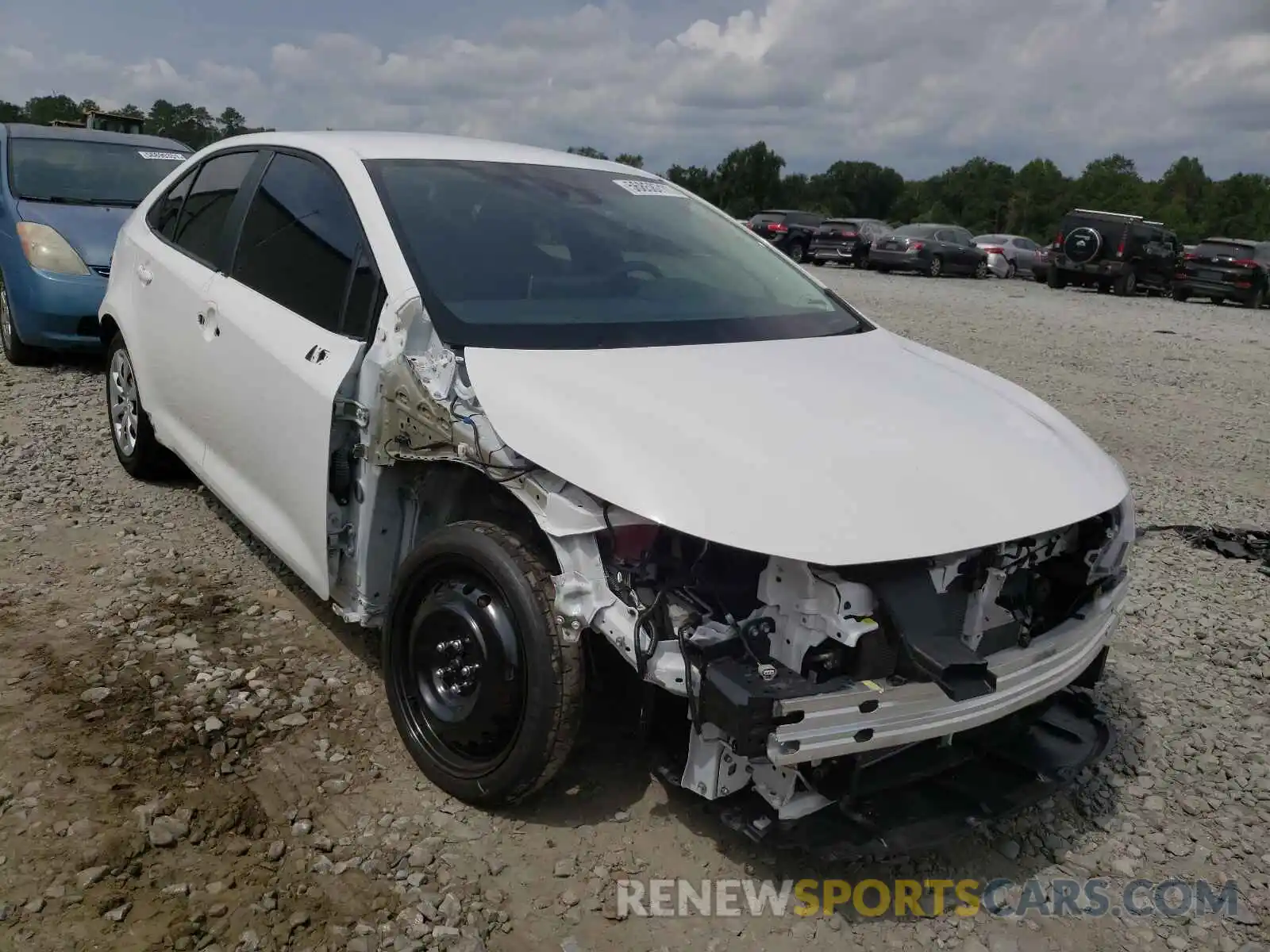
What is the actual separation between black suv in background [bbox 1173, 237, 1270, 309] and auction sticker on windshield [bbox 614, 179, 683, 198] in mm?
20151

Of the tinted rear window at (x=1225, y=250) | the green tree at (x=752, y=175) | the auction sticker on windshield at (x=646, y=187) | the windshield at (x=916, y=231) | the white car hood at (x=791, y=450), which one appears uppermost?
the green tree at (x=752, y=175)

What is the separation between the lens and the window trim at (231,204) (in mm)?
4121

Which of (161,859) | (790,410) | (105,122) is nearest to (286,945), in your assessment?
(161,859)

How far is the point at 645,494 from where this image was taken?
2.38 meters

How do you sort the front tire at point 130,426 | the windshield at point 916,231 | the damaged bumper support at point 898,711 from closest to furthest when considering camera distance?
the damaged bumper support at point 898,711
the front tire at point 130,426
the windshield at point 916,231

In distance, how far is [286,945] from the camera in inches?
94.4

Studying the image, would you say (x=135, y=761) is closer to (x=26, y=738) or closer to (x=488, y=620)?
(x=26, y=738)

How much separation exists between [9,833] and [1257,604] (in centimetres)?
481

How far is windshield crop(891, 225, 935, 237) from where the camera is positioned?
2488 centimetres

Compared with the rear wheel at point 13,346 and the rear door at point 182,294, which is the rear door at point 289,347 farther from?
the rear wheel at point 13,346

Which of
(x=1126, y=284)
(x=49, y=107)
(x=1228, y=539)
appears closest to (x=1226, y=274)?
(x=1126, y=284)

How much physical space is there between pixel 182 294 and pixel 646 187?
77.2 inches

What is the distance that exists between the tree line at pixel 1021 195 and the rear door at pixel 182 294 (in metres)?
58.6

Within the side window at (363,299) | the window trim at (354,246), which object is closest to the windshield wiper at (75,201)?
the window trim at (354,246)
